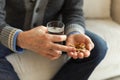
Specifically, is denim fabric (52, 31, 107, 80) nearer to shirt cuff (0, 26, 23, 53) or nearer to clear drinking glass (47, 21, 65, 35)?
clear drinking glass (47, 21, 65, 35)

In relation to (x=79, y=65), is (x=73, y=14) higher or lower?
higher

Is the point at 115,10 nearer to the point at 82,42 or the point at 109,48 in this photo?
the point at 109,48

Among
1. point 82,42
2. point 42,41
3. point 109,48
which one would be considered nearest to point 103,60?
point 109,48

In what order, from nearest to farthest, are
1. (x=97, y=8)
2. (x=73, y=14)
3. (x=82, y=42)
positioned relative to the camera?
(x=82, y=42), (x=73, y=14), (x=97, y=8)

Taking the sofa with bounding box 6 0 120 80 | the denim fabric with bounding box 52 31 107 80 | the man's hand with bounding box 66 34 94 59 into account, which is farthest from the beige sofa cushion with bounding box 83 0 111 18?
the man's hand with bounding box 66 34 94 59

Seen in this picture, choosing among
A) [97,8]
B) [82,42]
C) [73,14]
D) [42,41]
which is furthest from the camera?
[97,8]

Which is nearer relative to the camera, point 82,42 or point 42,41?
point 42,41

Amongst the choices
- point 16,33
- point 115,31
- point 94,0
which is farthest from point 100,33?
point 16,33
